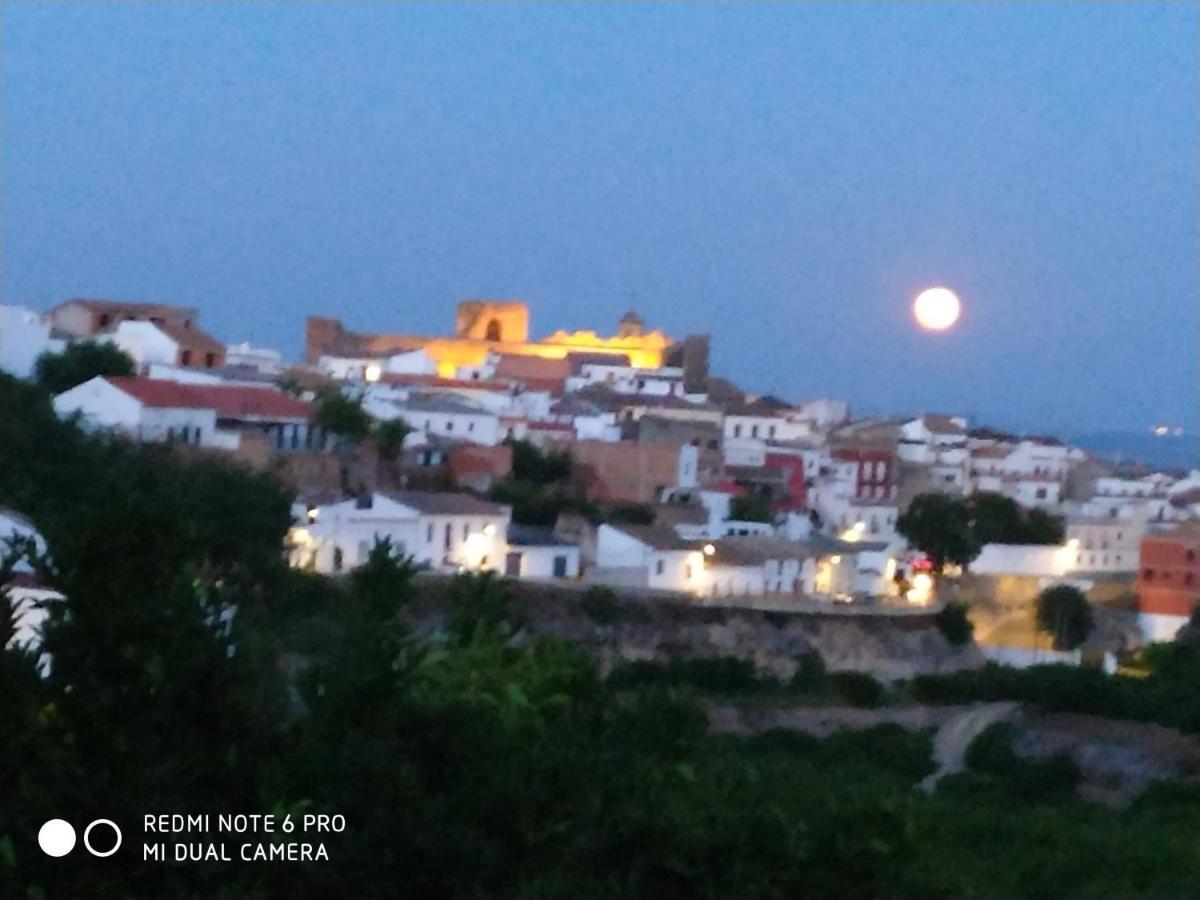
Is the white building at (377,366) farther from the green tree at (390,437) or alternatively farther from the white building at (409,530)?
the white building at (409,530)

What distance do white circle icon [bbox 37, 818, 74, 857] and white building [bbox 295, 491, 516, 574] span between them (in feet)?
51.4

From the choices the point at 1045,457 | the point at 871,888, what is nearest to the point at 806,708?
the point at 871,888

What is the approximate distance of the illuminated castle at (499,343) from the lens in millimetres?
40125

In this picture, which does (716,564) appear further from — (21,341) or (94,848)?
(94,848)

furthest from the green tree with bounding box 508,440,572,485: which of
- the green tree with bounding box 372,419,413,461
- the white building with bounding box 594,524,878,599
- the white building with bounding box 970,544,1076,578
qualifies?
the white building with bounding box 970,544,1076,578

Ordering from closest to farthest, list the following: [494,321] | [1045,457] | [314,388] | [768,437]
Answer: [314,388], [768,437], [1045,457], [494,321]

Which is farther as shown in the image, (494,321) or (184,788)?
(494,321)

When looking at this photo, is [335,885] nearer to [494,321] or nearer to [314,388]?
[314,388]

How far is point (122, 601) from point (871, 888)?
2231 millimetres

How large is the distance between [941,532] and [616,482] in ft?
16.5

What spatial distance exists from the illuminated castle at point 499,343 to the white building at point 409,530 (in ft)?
49.2

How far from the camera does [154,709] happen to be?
202 inches

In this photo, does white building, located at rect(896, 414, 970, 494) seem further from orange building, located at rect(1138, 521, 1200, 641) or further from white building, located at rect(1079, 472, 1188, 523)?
orange building, located at rect(1138, 521, 1200, 641)

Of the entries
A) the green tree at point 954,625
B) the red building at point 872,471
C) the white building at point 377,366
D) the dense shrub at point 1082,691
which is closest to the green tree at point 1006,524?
the red building at point 872,471
